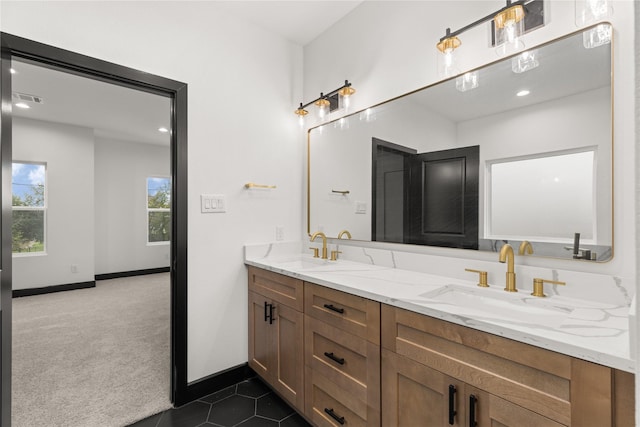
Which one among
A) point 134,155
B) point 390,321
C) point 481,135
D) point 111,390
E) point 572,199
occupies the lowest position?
point 111,390

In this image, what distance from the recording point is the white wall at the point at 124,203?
5.34 metres

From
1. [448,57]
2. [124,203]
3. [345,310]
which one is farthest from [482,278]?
[124,203]

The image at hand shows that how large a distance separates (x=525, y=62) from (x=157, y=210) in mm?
6427

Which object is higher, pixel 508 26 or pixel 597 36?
pixel 508 26

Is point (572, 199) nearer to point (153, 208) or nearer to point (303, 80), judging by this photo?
point (303, 80)

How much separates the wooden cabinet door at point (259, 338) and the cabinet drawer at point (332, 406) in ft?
1.43

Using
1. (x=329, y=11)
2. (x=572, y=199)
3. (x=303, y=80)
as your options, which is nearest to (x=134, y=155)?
(x=303, y=80)

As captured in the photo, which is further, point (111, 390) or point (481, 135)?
point (111, 390)

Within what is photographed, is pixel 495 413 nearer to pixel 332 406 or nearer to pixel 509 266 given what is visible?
pixel 509 266

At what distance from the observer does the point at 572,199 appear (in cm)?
122

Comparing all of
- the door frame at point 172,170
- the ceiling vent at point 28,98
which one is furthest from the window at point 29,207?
the door frame at point 172,170

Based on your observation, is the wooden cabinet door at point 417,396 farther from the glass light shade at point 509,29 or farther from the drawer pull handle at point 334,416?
the glass light shade at point 509,29

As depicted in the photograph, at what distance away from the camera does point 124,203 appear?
5613 millimetres

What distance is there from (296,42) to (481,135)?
5.99 ft
